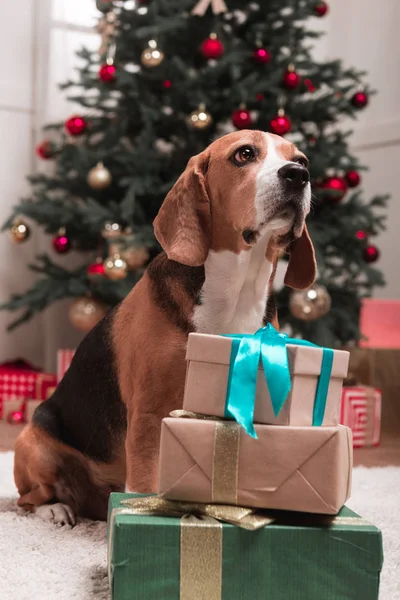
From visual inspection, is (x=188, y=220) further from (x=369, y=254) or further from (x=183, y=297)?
(x=369, y=254)

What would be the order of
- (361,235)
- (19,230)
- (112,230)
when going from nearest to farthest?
(112,230) → (361,235) → (19,230)

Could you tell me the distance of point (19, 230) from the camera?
4.38 meters

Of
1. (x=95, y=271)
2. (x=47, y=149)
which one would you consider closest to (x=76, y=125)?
(x=47, y=149)

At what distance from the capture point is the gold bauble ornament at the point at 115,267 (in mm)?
3787

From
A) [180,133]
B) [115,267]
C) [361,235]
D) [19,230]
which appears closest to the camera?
[115,267]

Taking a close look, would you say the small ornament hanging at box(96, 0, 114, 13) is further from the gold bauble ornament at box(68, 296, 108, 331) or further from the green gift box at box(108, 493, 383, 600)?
the green gift box at box(108, 493, 383, 600)

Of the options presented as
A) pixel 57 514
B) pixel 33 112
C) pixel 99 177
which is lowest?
pixel 57 514

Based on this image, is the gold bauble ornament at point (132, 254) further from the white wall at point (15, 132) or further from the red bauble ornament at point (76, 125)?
the white wall at point (15, 132)

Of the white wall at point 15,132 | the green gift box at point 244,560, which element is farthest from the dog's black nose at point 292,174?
the white wall at point 15,132

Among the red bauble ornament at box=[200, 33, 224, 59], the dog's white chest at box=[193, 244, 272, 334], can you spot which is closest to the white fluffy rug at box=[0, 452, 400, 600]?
the dog's white chest at box=[193, 244, 272, 334]

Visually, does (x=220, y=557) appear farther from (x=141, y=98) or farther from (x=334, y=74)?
(x=334, y=74)

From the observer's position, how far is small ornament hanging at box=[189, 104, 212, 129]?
3818 mm

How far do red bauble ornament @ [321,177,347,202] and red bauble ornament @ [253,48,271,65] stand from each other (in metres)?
0.72

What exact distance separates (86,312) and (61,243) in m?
0.45
